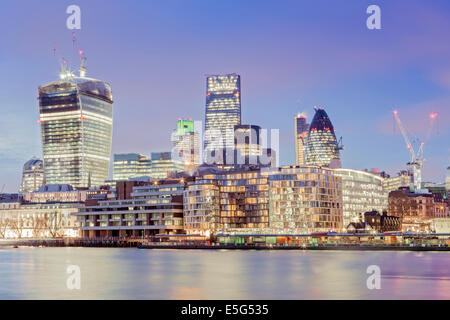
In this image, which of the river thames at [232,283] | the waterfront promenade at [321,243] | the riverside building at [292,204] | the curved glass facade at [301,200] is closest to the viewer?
the river thames at [232,283]

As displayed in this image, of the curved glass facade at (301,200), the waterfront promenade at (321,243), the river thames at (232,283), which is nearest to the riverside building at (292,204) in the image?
the curved glass facade at (301,200)

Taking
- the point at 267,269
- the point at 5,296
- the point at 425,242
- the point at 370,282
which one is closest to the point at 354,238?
the point at 425,242

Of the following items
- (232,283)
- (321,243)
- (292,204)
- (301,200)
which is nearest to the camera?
(232,283)

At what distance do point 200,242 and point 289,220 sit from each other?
28.4m

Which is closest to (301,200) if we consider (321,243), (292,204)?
(292,204)

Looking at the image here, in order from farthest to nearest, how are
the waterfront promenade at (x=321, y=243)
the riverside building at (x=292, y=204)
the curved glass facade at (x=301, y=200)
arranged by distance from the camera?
the riverside building at (x=292, y=204)
the curved glass facade at (x=301, y=200)
the waterfront promenade at (x=321, y=243)

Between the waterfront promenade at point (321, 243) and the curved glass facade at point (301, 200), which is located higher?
the curved glass facade at point (301, 200)

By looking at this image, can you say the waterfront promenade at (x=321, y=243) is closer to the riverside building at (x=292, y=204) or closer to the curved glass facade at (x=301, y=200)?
the riverside building at (x=292, y=204)

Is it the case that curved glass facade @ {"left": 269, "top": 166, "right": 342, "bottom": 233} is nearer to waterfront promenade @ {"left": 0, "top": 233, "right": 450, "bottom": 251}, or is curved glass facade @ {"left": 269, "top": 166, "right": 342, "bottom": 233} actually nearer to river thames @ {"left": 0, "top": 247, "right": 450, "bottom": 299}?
waterfront promenade @ {"left": 0, "top": 233, "right": 450, "bottom": 251}

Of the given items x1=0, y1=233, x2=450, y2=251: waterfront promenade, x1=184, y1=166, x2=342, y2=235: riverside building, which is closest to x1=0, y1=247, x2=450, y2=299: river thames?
x1=0, y1=233, x2=450, y2=251: waterfront promenade

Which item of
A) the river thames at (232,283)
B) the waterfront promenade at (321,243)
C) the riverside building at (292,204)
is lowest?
the waterfront promenade at (321,243)

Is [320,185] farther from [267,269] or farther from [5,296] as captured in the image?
[5,296]

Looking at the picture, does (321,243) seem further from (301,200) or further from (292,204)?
(292,204)

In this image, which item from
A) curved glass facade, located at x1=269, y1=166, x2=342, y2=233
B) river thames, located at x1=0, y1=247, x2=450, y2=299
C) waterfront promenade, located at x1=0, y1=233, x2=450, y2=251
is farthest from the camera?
curved glass facade, located at x1=269, y1=166, x2=342, y2=233
